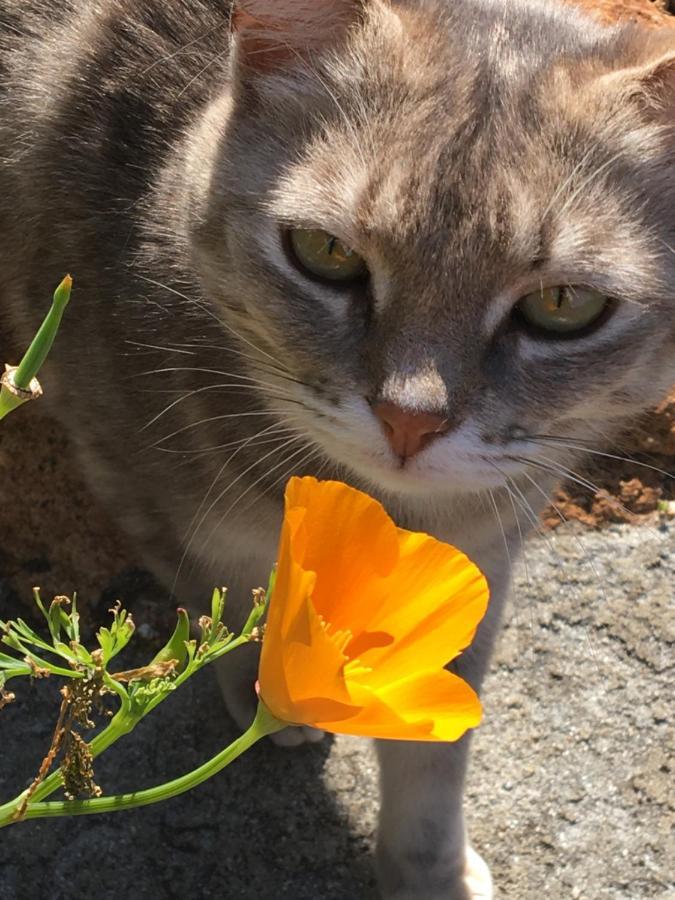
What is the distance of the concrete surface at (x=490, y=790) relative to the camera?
173cm

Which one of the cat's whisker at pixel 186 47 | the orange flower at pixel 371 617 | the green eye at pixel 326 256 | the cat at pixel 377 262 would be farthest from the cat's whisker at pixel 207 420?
the orange flower at pixel 371 617

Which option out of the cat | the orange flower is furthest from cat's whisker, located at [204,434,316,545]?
the orange flower

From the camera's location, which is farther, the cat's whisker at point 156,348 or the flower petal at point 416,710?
the cat's whisker at point 156,348

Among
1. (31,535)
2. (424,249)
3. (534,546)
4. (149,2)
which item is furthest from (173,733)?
(149,2)

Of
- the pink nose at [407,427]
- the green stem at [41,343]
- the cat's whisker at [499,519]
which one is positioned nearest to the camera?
the green stem at [41,343]

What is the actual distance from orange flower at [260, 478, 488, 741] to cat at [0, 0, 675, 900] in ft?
1.40

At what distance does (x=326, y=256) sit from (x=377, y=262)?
0.25ft

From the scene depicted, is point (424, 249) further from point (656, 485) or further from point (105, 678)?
point (656, 485)

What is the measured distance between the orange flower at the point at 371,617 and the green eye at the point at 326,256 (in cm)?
55

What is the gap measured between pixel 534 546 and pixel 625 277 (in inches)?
39.3

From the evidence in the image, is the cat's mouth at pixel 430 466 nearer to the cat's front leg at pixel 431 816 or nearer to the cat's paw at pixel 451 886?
the cat's front leg at pixel 431 816

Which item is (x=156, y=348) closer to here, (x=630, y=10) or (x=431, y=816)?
(x=431, y=816)

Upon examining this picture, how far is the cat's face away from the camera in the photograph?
1.21 m

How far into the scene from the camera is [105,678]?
28.9 inches
